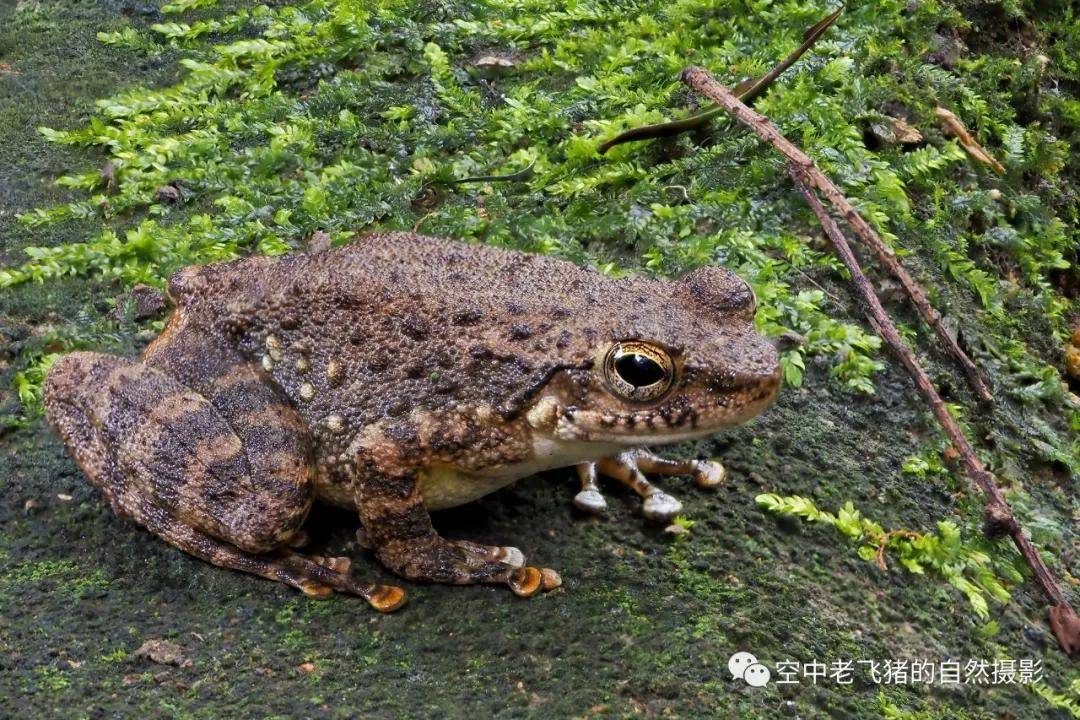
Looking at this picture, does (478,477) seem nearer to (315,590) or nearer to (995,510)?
(315,590)

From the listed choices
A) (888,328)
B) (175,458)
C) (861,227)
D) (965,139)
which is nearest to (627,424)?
(175,458)

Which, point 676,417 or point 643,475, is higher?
point 676,417

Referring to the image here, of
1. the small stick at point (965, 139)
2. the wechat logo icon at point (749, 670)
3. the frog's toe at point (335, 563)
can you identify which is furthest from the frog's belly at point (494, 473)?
the small stick at point (965, 139)

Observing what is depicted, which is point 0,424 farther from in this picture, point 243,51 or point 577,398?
point 243,51

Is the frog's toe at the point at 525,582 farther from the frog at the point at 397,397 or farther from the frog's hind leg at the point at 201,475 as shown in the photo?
the frog's hind leg at the point at 201,475

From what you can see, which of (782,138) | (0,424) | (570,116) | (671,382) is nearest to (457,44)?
(570,116)

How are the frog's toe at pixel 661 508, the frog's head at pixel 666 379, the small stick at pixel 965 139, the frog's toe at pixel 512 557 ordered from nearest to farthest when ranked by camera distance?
the frog's head at pixel 666 379 < the frog's toe at pixel 512 557 < the frog's toe at pixel 661 508 < the small stick at pixel 965 139

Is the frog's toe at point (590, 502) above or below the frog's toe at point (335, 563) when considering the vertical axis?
above
